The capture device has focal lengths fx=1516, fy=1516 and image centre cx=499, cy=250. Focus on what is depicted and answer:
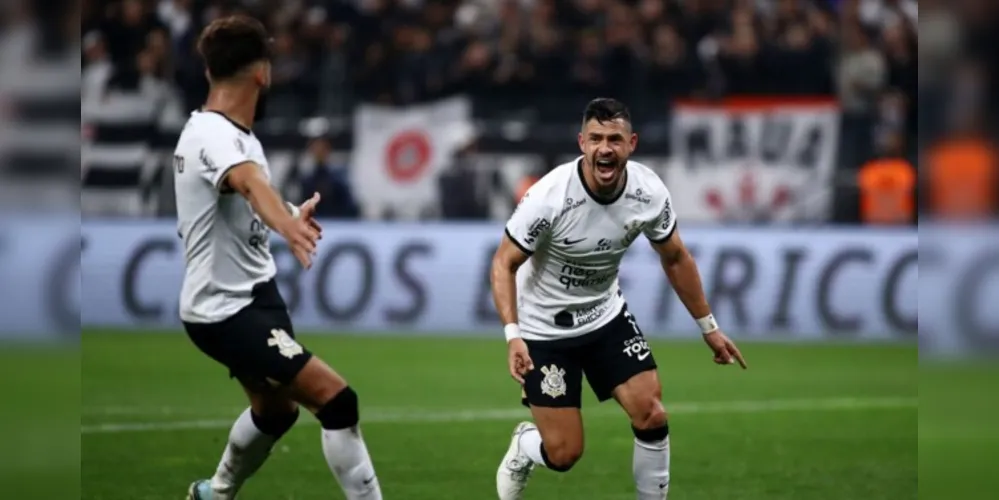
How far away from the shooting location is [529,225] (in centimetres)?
791

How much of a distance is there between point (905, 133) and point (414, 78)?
7290 millimetres

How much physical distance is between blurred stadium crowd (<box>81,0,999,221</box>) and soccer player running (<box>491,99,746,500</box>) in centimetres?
1312

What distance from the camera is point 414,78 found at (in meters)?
23.1

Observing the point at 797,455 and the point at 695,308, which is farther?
the point at 797,455

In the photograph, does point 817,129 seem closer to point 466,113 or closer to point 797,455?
point 466,113

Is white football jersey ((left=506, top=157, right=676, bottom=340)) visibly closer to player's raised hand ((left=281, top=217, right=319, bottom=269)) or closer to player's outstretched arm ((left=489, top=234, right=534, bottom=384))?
player's outstretched arm ((left=489, top=234, right=534, bottom=384))

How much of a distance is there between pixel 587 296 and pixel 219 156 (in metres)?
2.38

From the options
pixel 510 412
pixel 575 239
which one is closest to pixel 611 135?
pixel 575 239

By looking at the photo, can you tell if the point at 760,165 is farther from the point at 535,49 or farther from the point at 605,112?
the point at 605,112

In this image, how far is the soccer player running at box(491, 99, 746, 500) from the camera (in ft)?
25.7

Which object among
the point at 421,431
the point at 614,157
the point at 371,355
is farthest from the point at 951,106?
the point at 371,355

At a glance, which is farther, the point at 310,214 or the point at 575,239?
the point at 575,239

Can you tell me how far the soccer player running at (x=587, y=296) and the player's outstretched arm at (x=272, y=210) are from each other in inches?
61.5

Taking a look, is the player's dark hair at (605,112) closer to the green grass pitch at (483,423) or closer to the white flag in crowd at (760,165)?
the green grass pitch at (483,423)
